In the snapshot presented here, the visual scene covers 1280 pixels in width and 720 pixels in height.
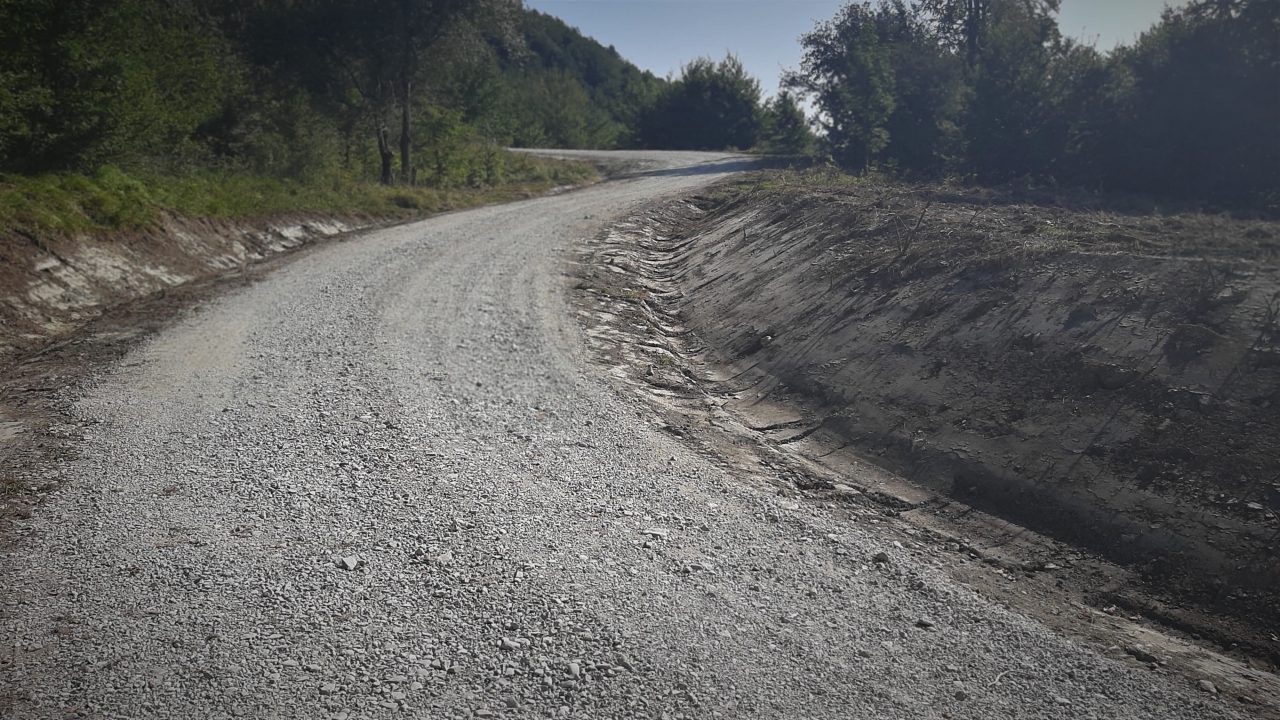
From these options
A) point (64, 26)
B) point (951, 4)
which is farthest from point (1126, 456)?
point (951, 4)

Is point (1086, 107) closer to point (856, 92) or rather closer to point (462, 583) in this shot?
point (856, 92)

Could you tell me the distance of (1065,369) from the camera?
6227 mm

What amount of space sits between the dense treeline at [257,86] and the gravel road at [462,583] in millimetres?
7831

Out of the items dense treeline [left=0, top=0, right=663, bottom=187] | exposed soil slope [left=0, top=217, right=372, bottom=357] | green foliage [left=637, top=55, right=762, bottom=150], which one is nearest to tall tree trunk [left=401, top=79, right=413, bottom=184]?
dense treeline [left=0, top=0, right=663, bottom=187]

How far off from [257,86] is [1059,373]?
21.9m

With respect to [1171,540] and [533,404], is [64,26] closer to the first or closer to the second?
[533,404]

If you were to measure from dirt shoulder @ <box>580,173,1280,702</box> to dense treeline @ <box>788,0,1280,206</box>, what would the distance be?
9578mm

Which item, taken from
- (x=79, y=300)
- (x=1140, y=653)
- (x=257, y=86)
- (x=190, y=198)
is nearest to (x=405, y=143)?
(x=257, y=86)

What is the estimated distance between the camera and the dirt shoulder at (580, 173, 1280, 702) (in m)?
4.54

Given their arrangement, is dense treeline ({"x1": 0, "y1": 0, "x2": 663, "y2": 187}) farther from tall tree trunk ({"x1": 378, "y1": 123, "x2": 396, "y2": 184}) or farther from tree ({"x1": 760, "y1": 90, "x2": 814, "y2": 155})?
tree ({"x1": 760, "y1": 90, "x2": 814, "y2": 155})

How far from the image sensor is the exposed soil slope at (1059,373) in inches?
190

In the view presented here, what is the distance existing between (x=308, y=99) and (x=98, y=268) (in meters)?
13.1

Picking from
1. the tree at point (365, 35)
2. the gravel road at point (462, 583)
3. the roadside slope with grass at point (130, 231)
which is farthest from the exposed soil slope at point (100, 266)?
the tree at point (365, 35)

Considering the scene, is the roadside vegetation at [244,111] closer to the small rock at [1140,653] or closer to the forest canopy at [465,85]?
the forest canopy at [465,85]
